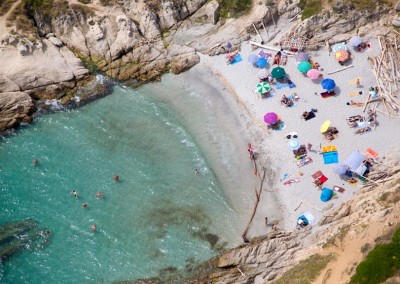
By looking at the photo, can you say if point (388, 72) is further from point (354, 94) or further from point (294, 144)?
point (294, 144)

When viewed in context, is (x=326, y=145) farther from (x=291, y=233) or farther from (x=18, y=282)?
(x=18, y=282)

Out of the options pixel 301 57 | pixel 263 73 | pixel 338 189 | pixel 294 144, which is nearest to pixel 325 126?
pixel 294 144

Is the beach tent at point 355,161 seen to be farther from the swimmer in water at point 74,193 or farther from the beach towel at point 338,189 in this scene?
the swimmer in water at point 74,193

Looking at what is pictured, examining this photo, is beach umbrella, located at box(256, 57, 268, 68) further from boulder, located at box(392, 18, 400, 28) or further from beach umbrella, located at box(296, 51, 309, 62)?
boulder, located at box(392, 18, 400, 28)

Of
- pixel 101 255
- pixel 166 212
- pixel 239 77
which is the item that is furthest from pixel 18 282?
pixel 239 77

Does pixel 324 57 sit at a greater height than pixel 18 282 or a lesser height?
greater

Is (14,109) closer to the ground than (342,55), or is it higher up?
higher up

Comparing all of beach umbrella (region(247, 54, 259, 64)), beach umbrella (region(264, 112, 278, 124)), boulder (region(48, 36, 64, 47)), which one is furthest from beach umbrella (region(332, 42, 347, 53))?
boulder (region(48, 36, 64, 47))
